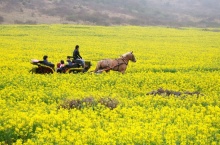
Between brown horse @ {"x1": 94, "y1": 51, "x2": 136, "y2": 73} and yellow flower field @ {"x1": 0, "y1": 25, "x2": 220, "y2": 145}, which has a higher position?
brown horse @ {"x1": 94, "y1": 51, "x2": 136, "y2": 73}

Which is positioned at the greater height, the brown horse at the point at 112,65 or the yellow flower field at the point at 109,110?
the brown horse at the point at 112,65

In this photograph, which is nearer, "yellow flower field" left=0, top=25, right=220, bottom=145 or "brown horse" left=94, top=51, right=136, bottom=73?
"yellow flower field" left=0, top=25, right=220, bottom=145

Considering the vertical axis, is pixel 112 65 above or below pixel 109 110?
above

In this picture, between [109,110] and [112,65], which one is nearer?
[109,110]

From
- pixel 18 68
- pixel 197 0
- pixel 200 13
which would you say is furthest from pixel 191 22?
pixel 18 68

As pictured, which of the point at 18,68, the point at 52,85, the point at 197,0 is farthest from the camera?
the point at 197,0

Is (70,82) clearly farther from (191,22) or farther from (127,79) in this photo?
(191,22)

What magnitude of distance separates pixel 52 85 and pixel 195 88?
6.18m

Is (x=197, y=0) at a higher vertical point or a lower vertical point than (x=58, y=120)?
higher

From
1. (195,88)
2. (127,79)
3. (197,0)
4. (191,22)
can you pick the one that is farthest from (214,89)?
(197,0)

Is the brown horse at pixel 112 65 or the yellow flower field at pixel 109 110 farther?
the brown horse at pixel 112 65

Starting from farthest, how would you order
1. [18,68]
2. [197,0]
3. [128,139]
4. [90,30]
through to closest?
[197,0], [90,30], [18,68], [128,139]

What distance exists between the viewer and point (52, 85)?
58.5 ft

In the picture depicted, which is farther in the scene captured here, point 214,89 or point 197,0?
point 197,0
